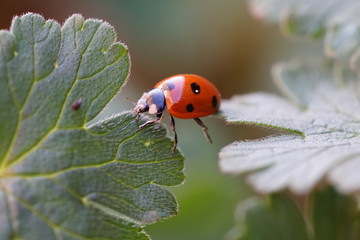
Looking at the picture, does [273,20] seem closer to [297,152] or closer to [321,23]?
[321,23]

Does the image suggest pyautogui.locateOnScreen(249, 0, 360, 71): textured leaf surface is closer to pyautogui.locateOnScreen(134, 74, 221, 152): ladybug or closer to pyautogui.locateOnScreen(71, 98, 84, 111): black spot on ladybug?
pyautogui.locateOnScreen(134, 74, 221, 152): ladybug

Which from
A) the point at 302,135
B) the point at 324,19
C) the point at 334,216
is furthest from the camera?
the point at 324,19

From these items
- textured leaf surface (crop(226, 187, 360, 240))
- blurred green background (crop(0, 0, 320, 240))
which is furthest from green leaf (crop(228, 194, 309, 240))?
blurred green background (crop(0, 0, 320, 240))

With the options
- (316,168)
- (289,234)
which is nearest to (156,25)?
(289,234)

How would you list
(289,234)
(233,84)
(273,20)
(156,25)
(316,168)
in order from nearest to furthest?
(316,168) → (289,234) → (273,20) → (233,84) → (156,25)

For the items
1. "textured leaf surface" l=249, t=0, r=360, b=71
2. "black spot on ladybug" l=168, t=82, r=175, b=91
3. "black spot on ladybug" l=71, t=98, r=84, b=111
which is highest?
"textured leaf surface" l=249, t=0, r=360, b=71

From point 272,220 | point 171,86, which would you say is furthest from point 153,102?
point 272,220

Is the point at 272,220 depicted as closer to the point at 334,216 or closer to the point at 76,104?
Result: the point at 334,216
